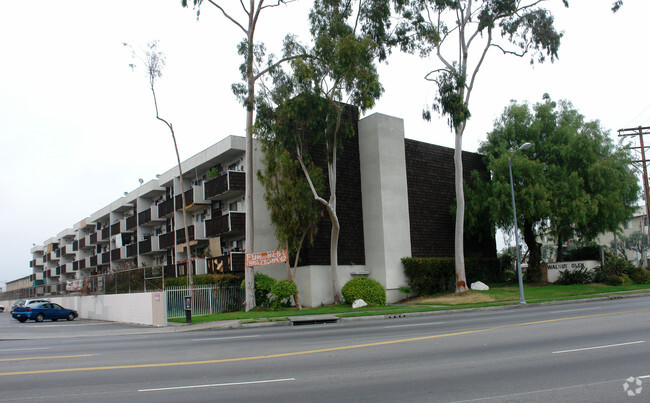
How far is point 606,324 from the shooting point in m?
15.3

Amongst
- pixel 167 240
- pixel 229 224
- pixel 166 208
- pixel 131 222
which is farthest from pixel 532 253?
pixel 131 222

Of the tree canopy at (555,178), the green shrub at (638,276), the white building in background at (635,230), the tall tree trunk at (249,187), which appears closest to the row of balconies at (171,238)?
the tall tree trunk at (249,187)

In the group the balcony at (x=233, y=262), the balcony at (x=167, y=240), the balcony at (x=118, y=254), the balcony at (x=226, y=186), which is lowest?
Result: the balcony at (x=233, y=262)

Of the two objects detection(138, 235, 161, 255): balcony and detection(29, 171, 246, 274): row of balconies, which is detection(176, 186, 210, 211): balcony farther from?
detection(138, 235, 161, 255): balcony

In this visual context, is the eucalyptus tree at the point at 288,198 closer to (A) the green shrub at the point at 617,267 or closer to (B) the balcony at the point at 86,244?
(A) the green shrub at the point at 617,267

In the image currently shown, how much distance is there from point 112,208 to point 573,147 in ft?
157

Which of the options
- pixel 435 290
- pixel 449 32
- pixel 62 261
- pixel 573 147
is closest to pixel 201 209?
pixel 435 290

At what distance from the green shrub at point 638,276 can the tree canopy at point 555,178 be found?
4.43 m

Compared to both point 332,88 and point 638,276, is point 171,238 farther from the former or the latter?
point 638,276

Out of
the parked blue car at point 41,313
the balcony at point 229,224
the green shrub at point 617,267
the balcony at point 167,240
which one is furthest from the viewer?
the balcony at point 167,240

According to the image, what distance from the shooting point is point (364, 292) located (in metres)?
30.0

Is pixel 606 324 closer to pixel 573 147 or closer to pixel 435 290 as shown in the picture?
pixel 435 290

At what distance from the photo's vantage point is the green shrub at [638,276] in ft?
127

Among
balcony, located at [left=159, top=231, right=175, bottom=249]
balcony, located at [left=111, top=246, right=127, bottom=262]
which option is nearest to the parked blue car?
balcony, located at [left=159, top=231, right=175, bottom=249]
